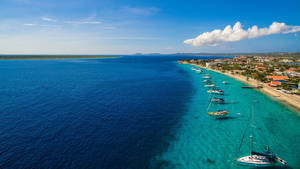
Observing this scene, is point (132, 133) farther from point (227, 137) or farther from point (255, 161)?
point (255, 161)

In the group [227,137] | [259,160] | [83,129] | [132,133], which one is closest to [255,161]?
[259,160]

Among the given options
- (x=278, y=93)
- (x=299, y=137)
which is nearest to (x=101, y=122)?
(x=299, y=137)

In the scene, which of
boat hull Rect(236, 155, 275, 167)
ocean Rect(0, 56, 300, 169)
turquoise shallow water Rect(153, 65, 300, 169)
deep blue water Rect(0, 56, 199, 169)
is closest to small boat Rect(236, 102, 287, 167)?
boat hull Rect(236, 155, 275, 167)

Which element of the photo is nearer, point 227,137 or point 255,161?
point 255,161

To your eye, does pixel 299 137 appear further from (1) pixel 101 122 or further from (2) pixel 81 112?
(2) pixel 81 112

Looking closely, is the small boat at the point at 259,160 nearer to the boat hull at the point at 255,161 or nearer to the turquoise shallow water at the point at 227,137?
the boat hull at the point at 255,161

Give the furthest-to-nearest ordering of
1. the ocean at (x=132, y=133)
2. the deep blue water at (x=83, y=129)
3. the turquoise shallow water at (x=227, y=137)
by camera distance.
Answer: the turquoise shallow water at (x=227, y=137) → the ocean at (x=132, y=133) → the deep blue water at (x=83, y=129)

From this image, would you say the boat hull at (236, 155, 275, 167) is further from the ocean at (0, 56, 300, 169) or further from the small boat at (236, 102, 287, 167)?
the ocean at (0, 56, 300, 169)

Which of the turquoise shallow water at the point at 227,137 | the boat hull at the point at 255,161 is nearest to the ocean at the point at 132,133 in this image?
the turquoise shallow water at the point at 227,137

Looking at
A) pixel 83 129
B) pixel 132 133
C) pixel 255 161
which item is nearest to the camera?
pixel 255 161

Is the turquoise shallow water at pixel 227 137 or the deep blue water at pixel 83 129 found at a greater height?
the deep blue water at pixel 83 129
